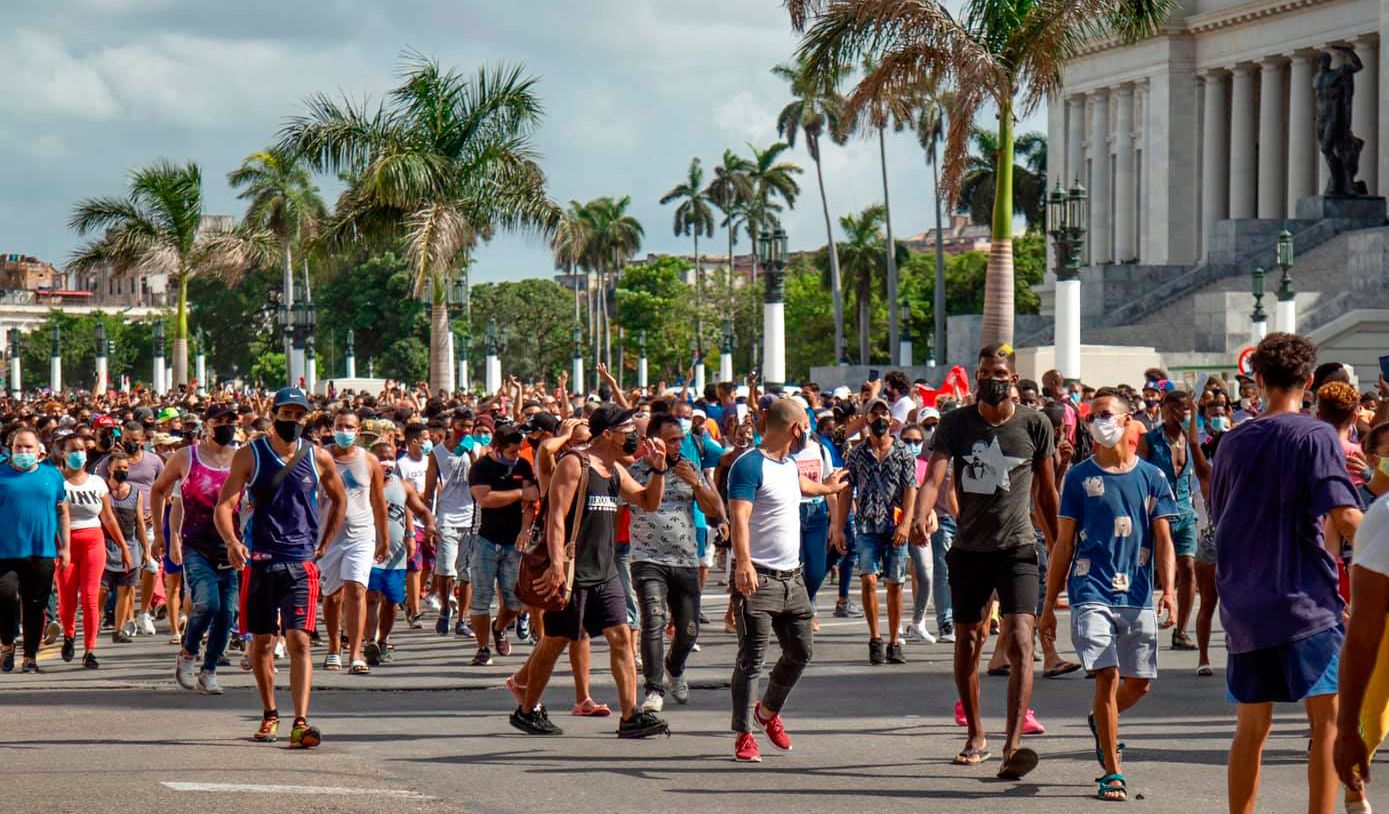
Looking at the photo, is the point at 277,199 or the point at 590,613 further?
the point at 277,199

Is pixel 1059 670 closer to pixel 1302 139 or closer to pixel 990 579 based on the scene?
pixel 990 579

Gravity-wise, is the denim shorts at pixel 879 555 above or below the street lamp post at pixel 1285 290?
below

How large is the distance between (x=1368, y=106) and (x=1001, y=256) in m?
34.3

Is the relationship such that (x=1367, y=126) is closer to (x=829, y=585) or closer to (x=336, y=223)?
(x=336, y=223)

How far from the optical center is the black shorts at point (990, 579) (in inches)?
375

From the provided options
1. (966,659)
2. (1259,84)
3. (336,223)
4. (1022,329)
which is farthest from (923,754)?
(1259,84)

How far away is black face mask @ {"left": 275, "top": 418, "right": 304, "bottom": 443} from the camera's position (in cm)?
1070

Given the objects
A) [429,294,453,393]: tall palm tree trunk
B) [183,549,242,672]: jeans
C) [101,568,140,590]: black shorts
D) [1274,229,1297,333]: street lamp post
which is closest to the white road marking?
[183,549,242,672]: jeans

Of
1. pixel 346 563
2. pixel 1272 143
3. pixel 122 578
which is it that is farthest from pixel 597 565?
pixel 1272 143

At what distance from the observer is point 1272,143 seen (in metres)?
64.3

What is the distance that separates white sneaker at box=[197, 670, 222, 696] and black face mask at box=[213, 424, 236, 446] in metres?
1.85

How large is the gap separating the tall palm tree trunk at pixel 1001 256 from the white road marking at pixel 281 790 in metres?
21.8

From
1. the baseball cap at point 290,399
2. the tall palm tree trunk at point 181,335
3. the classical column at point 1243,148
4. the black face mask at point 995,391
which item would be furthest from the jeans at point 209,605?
the classical column at point 1243,148

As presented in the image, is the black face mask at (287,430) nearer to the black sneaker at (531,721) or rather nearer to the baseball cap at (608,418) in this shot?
the baseball cap at (608,418)
